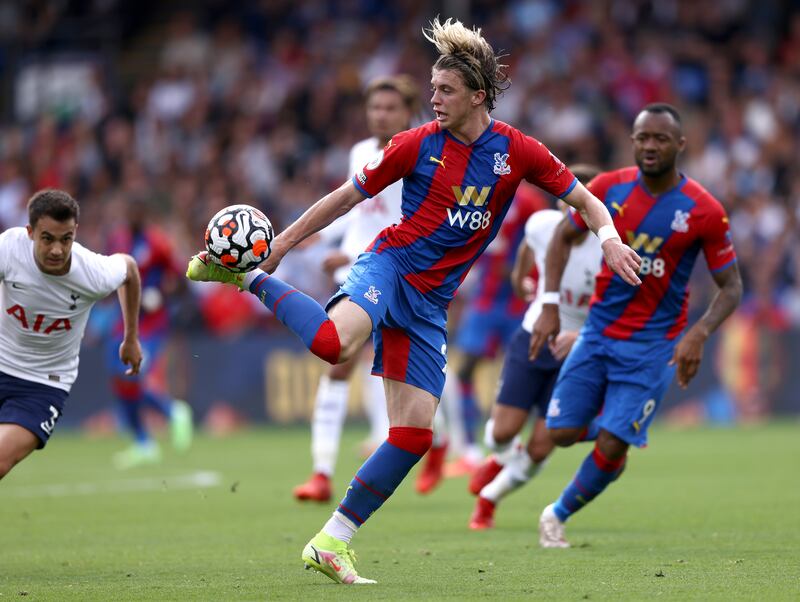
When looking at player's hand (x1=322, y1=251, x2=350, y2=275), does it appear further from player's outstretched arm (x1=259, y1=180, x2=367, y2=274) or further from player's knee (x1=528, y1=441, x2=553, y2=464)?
player's outstretched arm (x1=259, y1=180, x2=367, y2=274)

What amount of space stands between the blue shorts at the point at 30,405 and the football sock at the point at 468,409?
674 centimetres

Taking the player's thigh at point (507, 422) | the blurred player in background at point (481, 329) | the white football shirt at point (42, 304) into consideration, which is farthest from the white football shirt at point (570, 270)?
the blurred player in background at point (481, 329)

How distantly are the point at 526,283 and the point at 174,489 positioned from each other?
4505 mm

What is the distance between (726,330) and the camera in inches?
777

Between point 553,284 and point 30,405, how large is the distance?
10.2 feet

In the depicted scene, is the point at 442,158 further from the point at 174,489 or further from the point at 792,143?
the point at 792,143

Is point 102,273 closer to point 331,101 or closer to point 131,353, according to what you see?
point 131,353

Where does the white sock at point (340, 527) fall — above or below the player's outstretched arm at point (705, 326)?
below

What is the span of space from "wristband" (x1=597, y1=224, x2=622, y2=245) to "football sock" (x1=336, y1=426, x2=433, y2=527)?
131 cm

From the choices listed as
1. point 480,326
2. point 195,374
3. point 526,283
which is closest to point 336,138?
point 195,374

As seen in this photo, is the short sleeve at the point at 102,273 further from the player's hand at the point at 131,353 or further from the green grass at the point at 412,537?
the green grass at the point at 412,537

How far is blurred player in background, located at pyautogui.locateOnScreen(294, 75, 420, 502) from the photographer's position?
1078cm

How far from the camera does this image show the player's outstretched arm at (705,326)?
328 inches

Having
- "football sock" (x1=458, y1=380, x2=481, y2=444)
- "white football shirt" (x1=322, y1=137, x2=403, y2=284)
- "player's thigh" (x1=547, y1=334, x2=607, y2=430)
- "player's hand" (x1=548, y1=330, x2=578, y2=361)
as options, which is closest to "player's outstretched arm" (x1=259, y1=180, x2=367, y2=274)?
"player's thigh" (x1=547, y1=334, x2=607, y2=430)
